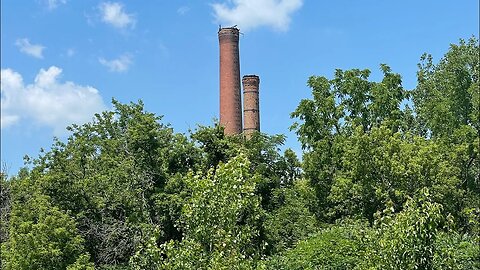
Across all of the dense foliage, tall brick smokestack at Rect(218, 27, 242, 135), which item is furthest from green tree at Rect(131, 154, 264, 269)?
tall brick smokestack at Rect(218, 27, 242, 135)

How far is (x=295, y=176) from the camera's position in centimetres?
3512

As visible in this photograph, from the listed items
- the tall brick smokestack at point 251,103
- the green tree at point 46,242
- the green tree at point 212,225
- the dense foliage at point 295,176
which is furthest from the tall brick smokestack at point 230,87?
the green tree at point 212,225

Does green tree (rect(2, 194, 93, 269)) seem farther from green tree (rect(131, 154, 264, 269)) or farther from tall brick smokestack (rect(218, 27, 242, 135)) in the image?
tall brick smokestack (rect(218, 27, 242, 135))

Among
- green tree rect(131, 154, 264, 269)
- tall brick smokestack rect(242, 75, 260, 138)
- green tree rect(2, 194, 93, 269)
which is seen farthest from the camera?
tall brick smokestack rect(242, 75, 260, 138)

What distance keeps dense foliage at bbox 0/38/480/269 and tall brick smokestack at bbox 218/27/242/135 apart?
30.4ft

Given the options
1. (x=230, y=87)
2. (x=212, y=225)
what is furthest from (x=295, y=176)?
(x=212, y=225)

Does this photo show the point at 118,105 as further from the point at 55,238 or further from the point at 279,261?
the point at 279,261

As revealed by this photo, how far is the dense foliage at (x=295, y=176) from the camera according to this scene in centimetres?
2327

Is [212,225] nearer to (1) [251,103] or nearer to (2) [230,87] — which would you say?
(2) [230,87]

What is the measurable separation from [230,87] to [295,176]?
10.5 m

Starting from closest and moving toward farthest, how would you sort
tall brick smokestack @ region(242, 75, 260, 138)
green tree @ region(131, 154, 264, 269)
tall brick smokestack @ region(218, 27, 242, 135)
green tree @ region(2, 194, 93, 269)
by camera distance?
green tree @ region(131, 154, 264, 269) < green tree @ region(2, 194, 93, 269) < tall brick smokestack @ region(218, 27, 242, 135) < tall brick smokestack @ region(242, 75, 260, 138)

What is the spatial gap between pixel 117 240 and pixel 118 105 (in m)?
9.14

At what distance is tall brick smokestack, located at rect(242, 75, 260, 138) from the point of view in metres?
45.1

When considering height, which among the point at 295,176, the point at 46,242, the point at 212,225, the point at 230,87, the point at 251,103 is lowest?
the point at 212,225
